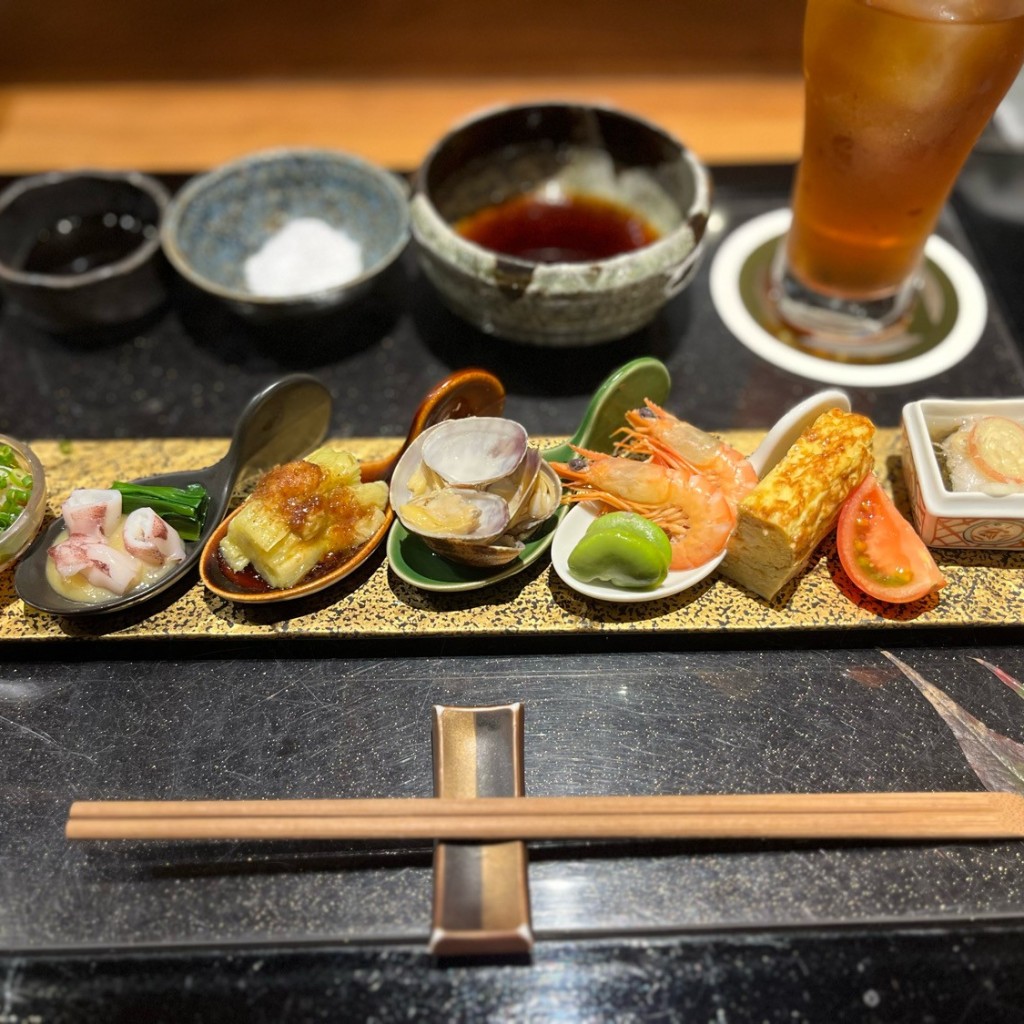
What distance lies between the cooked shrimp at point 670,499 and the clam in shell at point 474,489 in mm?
84

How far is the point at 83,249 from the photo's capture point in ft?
8.52

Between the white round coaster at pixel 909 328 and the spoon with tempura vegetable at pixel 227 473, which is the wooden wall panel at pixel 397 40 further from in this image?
the spoon with tempura vegetable at pixel 227 473

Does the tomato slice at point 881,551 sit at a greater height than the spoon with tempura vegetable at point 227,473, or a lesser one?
greater

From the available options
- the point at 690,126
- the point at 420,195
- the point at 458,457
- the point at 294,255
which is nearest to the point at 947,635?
the point at 458,457

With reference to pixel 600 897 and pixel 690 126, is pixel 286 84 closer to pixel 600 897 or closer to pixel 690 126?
pixel 690 126

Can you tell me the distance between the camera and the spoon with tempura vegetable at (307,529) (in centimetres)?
165

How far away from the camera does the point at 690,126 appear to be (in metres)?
3.29

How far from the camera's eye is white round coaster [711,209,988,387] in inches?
92.7

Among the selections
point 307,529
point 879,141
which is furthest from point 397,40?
point 307,529

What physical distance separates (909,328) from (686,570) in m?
1.24

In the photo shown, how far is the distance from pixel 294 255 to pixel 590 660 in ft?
5.08

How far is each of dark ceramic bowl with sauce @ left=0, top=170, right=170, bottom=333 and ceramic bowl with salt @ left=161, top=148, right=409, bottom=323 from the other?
11 cm

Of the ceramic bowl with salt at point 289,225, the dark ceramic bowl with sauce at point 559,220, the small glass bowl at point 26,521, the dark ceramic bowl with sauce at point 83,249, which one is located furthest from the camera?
the ceramic bowl with salt at point 289,225

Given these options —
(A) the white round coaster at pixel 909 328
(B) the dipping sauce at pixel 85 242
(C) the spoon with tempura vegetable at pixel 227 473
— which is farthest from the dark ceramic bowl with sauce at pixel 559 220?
(B) the dipping sauce at pixel 85 242
